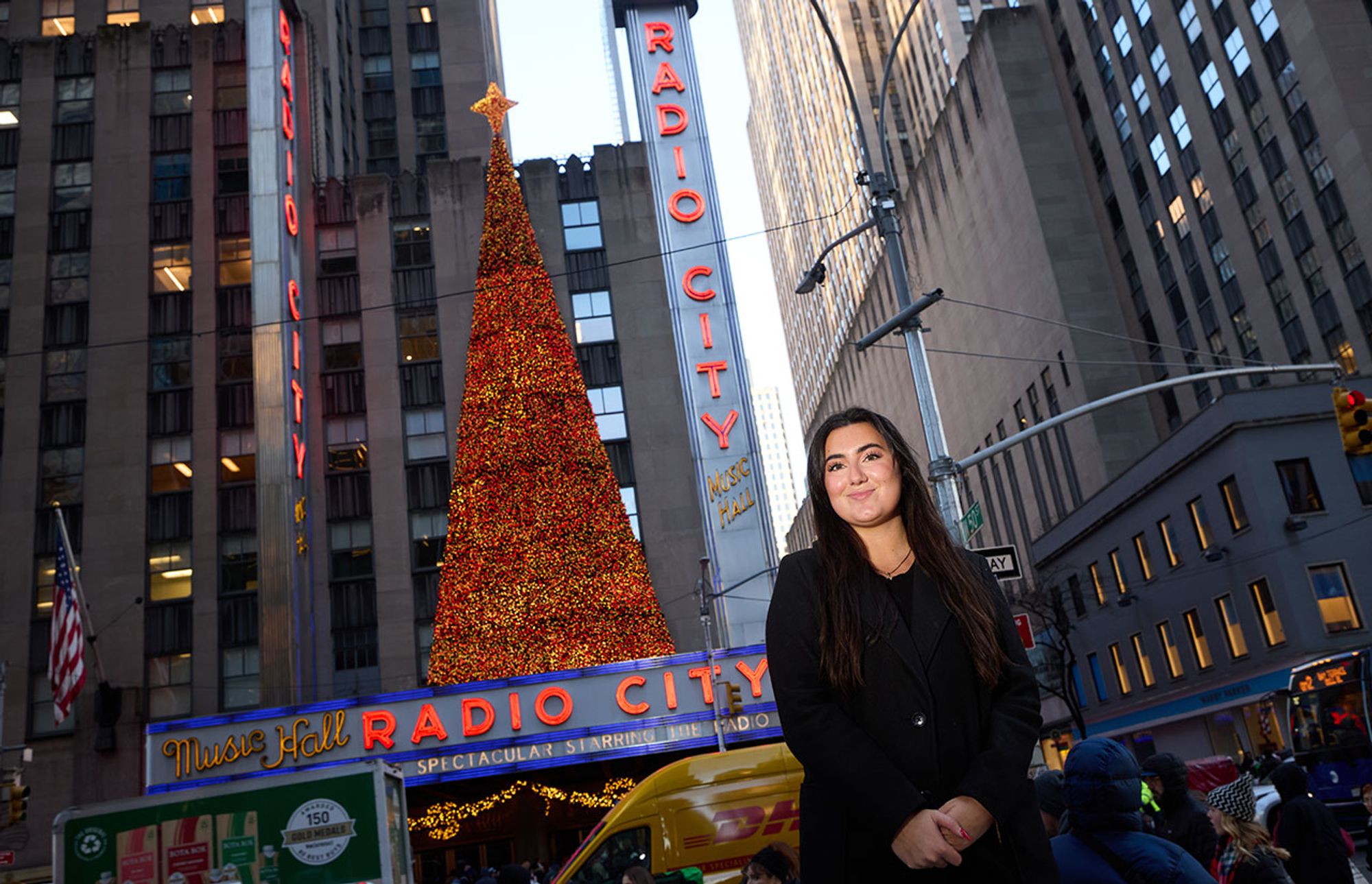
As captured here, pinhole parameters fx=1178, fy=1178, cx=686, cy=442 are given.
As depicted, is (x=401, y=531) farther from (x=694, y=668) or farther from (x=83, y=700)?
(x=694, y=668)

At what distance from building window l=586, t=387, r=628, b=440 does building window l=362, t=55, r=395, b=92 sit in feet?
97.9

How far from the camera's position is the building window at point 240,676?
42.8 metres

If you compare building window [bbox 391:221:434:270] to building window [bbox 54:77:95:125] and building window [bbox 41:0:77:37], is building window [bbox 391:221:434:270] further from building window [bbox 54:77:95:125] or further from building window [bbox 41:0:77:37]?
building window [bbox 41:0:77:37]

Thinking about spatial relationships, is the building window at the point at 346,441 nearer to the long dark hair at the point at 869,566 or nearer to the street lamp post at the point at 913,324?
the street lamp post at the point at 913,324

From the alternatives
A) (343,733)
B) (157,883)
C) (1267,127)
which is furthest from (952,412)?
(157,883)

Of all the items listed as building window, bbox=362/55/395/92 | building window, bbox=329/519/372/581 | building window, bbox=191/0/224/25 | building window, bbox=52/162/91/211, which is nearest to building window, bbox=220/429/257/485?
building window, bbox=329/519/372/581

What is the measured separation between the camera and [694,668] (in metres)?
32.2

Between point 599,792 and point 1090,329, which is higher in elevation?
point 1090,329

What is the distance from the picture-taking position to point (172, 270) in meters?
47.9

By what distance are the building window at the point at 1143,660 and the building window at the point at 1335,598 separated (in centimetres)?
1125

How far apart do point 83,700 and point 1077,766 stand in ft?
149

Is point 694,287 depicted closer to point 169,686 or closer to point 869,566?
point 169,686

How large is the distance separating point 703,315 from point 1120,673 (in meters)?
29.4

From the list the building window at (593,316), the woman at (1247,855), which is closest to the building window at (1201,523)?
Answer: the building window at (593,316)
